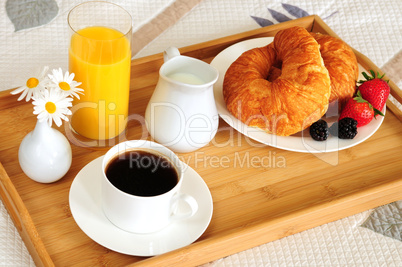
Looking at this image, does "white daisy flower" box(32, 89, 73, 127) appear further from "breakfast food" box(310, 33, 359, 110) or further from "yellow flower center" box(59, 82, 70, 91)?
"breakfast food" box(310, 33, 359, 110)

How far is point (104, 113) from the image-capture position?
35.1 inches

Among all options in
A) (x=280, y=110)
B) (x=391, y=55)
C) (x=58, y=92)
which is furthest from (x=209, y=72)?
(x=391, y=55)

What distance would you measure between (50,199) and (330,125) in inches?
20.0

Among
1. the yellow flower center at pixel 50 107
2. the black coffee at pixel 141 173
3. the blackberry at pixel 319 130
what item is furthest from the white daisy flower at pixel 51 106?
the blackberry at pixel 319 130

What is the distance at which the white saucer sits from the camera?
0.76 metres

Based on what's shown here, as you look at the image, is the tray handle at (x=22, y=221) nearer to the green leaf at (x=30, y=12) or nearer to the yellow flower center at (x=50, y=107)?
the yellow flower center at (x=50, y=107)

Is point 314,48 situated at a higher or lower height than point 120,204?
higher

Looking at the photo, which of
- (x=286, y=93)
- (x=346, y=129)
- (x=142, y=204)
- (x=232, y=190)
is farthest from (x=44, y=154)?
(x=346, y=129)

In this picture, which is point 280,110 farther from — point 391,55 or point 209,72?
point 391,55

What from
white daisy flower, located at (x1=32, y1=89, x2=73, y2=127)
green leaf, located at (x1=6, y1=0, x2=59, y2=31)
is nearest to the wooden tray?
white daisy flower, located at (x1=32, y1=89, x2=73, y2=127)

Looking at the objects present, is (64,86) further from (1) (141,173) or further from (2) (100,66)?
(1) (141,173)

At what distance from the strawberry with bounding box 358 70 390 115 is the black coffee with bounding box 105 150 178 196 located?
16.8 inches

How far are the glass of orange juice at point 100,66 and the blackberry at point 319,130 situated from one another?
0.33 meters

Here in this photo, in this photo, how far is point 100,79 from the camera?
842 millimetres
